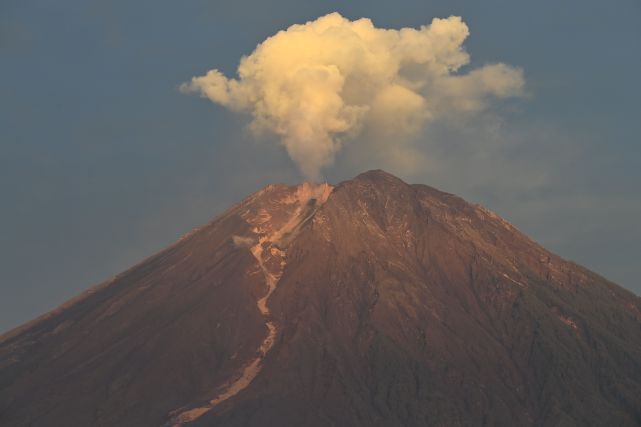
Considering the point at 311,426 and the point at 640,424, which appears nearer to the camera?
the point at 640,424

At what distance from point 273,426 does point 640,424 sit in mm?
103969

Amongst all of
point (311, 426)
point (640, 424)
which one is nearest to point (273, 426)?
point (311, 426)

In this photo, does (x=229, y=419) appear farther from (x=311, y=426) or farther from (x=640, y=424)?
(x=640, y=424)

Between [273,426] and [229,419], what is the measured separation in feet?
26.1

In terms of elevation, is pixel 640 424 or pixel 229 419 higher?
pixel 229 419

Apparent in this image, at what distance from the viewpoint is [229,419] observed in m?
200

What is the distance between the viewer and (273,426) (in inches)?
7751

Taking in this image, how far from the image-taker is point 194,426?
199 meters

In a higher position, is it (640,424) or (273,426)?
(273,426)

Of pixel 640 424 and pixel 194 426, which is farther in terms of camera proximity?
pixel 194 426

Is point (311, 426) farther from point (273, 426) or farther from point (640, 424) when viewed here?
point (640, 424)

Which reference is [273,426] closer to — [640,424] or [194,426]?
[194,426]

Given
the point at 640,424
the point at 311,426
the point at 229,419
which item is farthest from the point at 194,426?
the point at 640,424

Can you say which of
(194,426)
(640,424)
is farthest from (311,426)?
(640,424)
